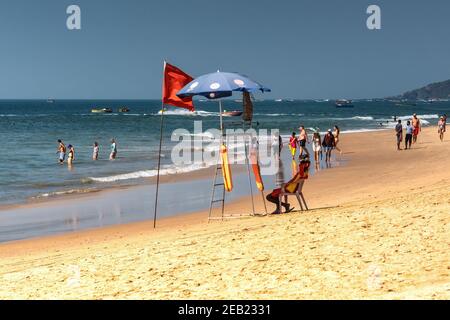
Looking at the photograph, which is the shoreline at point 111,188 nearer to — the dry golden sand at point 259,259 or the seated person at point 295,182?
the dry golden sand at point 259,259

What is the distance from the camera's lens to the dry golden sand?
A: 583 centimetres

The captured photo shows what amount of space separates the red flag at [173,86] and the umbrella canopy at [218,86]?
20 centimetres

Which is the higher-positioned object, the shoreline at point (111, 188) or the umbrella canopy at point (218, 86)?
the umbrella canopy at point (218, 86)

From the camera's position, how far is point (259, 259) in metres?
7.00

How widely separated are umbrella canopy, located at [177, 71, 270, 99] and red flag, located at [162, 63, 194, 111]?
20 cm

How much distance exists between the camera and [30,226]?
42.0 ft

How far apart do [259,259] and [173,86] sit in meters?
4.54

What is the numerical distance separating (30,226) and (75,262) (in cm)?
533

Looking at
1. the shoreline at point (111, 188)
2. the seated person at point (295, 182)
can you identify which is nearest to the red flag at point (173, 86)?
the seated person at point (295, 182)

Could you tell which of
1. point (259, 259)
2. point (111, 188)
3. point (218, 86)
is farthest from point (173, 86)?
point (111, 188)

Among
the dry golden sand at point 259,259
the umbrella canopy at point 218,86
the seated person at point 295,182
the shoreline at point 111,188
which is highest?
the umbrella canopy at point 218,86

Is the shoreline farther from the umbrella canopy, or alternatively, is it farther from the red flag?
the umbrella canopy

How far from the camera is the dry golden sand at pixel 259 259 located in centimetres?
583

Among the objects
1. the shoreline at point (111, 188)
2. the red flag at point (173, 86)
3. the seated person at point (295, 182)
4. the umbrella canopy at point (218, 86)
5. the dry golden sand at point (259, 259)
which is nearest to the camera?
the dry golden sand at point (259, 259)
